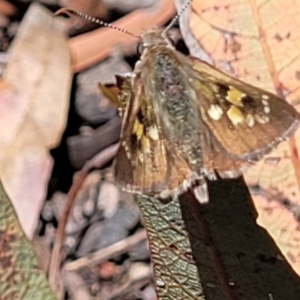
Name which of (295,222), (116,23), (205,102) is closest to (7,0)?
(116,23)

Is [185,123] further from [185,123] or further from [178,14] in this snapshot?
[178,14]

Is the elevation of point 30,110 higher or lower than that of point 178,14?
lower

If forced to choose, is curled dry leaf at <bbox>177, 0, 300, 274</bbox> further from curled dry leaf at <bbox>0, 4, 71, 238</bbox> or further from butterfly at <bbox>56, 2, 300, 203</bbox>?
curled dry leaf at <bbox>0, 4, 71, 238</bbox>

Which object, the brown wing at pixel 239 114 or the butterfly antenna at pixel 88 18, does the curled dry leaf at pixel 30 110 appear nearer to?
the butterfly antenna at pixel 88 18

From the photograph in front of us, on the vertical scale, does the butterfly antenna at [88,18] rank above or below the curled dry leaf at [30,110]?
above

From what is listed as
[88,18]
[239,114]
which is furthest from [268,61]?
[88,18]

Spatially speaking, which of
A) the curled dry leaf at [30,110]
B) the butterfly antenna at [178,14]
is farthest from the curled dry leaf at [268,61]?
the curled dry leaf at [30,110]

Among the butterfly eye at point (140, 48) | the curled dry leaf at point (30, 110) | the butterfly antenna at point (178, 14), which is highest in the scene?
the butterfly antenna at point (178, 14)

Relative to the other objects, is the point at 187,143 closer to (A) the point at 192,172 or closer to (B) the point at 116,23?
(A) the point at 192,172

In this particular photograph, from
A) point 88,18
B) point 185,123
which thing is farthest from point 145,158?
point 88,18
